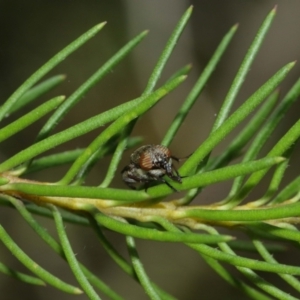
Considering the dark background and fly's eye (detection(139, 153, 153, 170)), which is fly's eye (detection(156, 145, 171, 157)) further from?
the dark background

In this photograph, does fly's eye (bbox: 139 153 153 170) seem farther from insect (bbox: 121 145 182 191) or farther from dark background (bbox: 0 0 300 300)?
dark background (bbox: 0 0 300 300)

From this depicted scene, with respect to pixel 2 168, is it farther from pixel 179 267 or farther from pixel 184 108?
pixel 179 267

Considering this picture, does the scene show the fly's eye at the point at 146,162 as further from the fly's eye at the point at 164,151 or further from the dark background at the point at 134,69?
the dark background at the point at 134,69

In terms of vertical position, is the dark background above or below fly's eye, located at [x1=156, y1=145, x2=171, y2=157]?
above

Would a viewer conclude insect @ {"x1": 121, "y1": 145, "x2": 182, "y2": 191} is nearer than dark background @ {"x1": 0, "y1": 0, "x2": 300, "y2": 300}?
Yes

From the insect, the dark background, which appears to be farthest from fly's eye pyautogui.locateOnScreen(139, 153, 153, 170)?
the dark background

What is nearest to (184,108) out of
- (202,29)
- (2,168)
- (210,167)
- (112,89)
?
(210,167)

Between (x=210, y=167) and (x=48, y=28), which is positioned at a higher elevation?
(x=48, y=28)
